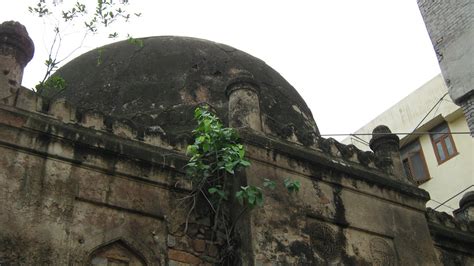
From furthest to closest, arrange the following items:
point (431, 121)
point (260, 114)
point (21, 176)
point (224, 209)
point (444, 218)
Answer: point (431, 121), point (444, 218), point (260, 114), point (224, 209), point (21, 176)

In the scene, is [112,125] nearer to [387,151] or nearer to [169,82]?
[169,82]

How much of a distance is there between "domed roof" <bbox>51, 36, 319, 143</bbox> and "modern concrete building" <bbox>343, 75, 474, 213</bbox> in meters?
5.63

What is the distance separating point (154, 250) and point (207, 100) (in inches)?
99.2

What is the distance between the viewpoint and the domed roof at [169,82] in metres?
6.82

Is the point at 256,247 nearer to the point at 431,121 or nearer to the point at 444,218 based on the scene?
the point at 444,218

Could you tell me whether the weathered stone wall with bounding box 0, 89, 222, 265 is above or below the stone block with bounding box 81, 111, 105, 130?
below

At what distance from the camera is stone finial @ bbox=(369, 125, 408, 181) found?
6.58 meters

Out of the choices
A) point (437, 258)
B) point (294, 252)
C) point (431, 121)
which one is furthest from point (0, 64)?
point (431, 121)

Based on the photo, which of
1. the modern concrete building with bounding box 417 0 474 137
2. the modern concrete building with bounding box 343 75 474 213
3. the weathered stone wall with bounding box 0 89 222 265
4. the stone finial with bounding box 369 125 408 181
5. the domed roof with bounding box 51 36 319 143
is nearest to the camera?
the modern concrete building with bounding box 417 0 474 137

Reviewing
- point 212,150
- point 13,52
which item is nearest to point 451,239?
point 212,150

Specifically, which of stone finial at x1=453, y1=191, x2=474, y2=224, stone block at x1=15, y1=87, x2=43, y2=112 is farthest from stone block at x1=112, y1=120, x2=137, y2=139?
stone finial at x1=453, y1=191, x2=474, y2=224

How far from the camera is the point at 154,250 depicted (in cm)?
488

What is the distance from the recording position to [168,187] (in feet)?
17.3

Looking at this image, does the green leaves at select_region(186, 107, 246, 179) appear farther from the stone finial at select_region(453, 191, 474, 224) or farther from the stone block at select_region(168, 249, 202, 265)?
the stone finial at select_region(453, 191, 474, 224)
